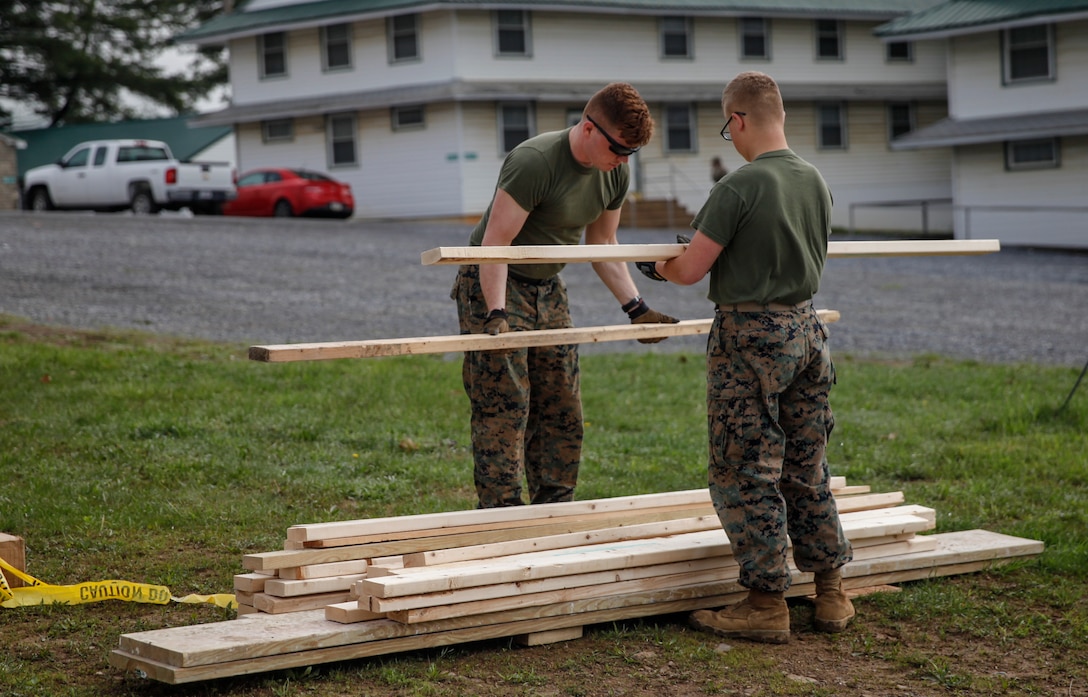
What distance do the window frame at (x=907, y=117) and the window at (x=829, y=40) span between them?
7.90 ft

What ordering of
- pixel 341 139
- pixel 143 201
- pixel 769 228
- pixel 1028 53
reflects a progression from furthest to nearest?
1. pixel 341 139
2. pixel 143 201
3. pixel 1028 53
4. pixel 769 228

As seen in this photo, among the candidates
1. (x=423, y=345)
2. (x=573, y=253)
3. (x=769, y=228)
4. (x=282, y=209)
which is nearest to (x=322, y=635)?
(x=423, y=345)

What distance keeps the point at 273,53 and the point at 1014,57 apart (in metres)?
19.0

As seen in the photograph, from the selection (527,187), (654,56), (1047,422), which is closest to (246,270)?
(1047,422)

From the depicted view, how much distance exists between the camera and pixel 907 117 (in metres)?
37.8

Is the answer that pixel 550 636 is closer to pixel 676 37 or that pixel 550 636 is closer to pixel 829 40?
pixel 676 37

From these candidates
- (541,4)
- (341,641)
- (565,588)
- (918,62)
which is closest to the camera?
(341,641)

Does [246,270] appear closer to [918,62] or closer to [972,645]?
[972,645]

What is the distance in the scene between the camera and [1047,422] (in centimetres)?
945

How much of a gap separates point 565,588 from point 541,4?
28.1m

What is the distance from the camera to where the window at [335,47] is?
32.9m

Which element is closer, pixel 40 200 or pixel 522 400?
pixel 522 400

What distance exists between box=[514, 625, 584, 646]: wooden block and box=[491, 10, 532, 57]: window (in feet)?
→ 92.1

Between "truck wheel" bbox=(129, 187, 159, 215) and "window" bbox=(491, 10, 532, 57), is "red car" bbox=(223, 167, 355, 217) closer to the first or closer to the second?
"truck wheel" bbox=(129, 187, 159, 215)
